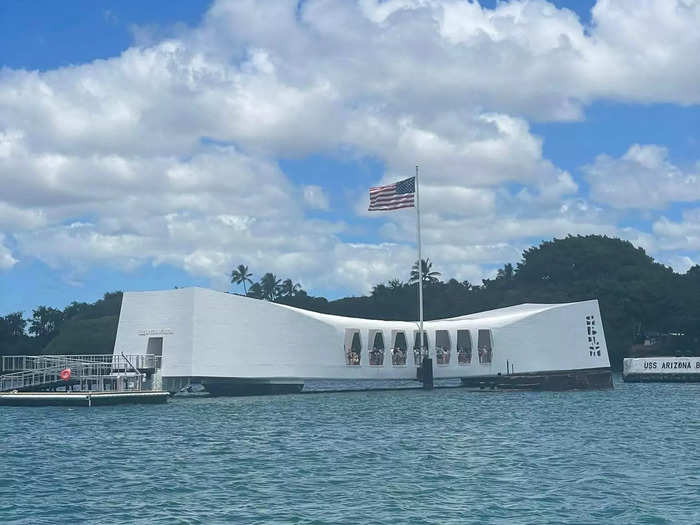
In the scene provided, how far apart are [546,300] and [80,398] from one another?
241 ft

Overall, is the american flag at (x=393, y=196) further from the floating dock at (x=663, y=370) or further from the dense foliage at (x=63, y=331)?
the dense foliage at (x=63, y=331)

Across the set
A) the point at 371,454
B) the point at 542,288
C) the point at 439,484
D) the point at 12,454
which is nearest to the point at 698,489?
the point at 439,484

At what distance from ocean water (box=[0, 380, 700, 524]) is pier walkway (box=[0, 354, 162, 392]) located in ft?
15.8

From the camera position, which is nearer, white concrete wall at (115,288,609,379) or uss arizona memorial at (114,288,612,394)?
white concrete wall at (115,288,609,379)

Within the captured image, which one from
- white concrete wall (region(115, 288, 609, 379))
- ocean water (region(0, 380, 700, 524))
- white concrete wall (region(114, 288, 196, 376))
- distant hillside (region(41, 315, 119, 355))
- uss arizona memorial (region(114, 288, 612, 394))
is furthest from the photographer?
distant hillside (region(41, 315, 119, 355))


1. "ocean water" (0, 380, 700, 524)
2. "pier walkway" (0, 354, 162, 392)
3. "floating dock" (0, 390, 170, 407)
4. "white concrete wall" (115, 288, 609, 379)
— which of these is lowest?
"ocean water" (0, 380, 700, 524)

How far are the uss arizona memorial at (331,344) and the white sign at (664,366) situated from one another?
384 inches

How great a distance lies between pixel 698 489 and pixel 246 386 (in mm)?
40163

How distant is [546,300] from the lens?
115188 millimetres

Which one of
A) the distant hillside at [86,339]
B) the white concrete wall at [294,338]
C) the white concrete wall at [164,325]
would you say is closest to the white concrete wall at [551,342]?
the white concrete wall at [294,338]

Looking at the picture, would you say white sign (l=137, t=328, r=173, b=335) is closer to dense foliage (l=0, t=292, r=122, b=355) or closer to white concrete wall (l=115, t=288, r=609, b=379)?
white concrete wall (l=115, t=288, r=609, b=379)

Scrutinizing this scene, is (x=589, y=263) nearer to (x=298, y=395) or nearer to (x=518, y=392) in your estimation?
(x=518, y=392)

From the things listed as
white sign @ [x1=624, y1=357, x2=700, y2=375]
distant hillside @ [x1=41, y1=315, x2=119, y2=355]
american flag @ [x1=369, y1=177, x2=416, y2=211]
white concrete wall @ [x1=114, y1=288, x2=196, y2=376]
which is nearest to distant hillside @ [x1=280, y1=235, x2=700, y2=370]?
white sign @ [x1=624, y1=357, x2=700, y2=375]

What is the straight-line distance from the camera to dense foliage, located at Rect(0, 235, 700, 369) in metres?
105
